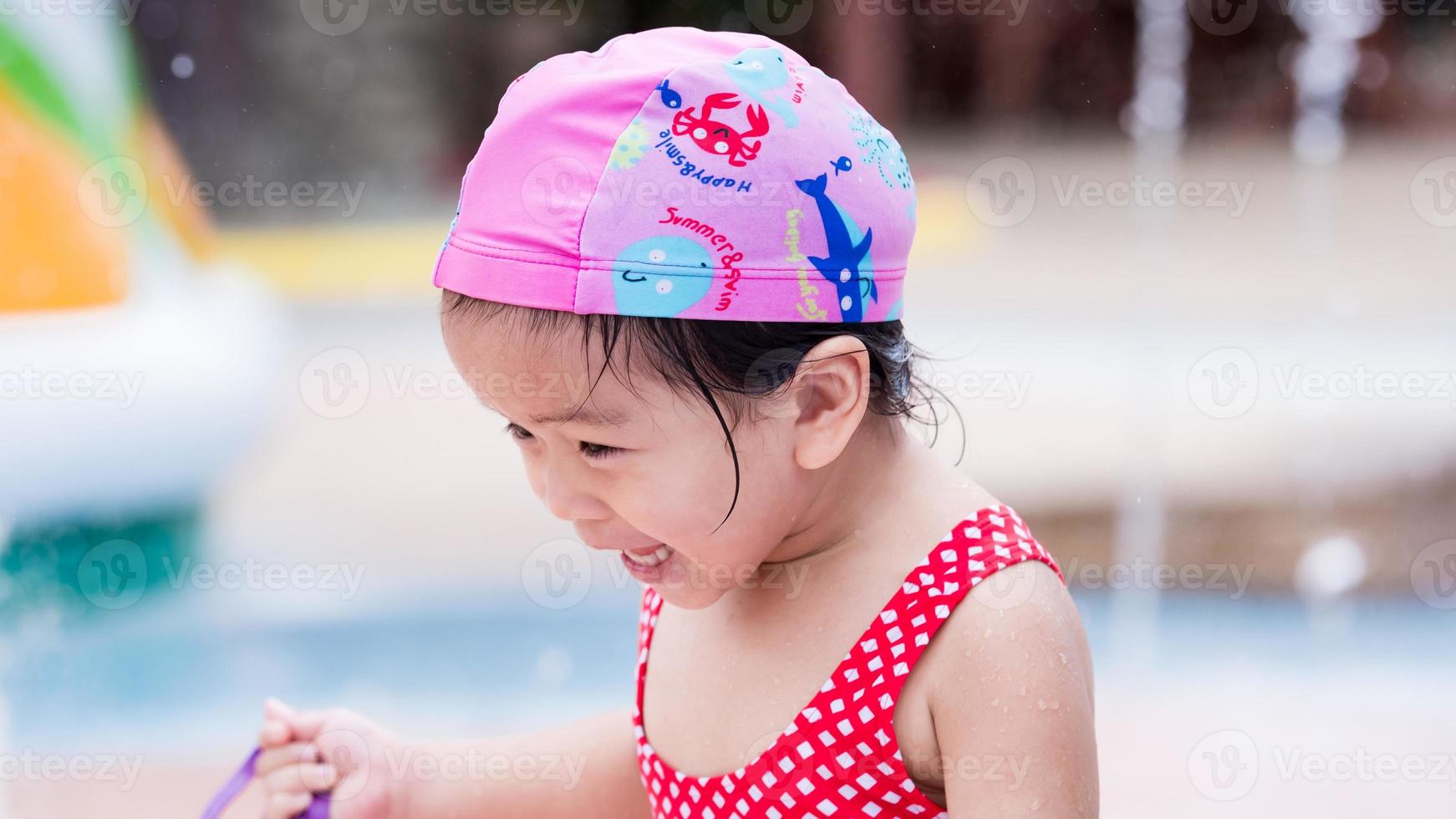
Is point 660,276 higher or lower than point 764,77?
lower

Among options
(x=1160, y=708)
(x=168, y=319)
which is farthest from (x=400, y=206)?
(x=1160, y=708)

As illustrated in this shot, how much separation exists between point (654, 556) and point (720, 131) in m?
0.31

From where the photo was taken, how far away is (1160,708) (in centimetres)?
220

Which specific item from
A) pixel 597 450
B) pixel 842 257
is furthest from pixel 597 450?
pixel 842 257

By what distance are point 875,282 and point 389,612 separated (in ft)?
6.76

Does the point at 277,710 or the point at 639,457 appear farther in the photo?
the point at 277,710

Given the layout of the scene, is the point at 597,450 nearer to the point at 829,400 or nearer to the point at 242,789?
the point at 829,400

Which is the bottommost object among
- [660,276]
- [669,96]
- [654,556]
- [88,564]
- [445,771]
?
[88,564]

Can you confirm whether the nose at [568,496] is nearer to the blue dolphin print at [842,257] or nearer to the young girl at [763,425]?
the young girl at [763,425]

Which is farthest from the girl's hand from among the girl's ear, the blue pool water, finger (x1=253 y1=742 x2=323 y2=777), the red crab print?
the blue pool water

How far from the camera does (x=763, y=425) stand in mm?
919

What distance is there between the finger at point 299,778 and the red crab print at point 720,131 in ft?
1.98

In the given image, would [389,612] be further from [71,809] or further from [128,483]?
[71,809]

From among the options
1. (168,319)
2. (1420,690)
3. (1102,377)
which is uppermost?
(168,319)
